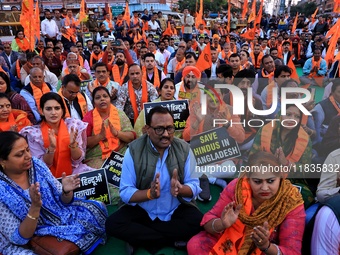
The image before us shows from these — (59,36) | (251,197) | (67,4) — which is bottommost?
(251,197)

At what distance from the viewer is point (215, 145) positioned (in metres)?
3.00

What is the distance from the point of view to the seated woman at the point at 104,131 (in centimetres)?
342

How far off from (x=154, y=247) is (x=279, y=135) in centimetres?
149

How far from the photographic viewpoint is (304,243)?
214 cm

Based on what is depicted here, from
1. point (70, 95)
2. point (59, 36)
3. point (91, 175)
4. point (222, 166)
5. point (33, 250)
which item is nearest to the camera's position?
point (33, 250)

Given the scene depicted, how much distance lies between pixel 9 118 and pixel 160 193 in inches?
71.8

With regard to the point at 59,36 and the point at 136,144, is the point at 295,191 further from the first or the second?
the point at 59,36

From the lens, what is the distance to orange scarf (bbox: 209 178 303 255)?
203 cm

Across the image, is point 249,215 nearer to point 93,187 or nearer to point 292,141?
point 292,141

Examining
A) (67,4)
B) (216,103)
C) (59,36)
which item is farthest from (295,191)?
(67,4)

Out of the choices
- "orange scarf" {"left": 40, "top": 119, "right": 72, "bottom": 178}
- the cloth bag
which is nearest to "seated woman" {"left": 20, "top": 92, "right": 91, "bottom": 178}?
"orange scarf" {"left": 40, "top": 119, "right": 72, "bottom": 178}

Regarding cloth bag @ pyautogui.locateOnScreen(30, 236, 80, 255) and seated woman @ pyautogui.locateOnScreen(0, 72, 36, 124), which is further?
seated woman @ pyautogui.locateOnScreen(0, 72, 36, 124)

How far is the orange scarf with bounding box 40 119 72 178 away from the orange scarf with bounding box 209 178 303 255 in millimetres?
1645

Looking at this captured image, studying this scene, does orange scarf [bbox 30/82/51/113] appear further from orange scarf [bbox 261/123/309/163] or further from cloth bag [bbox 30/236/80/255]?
orange scarf [bbox 261/123/309/163]
